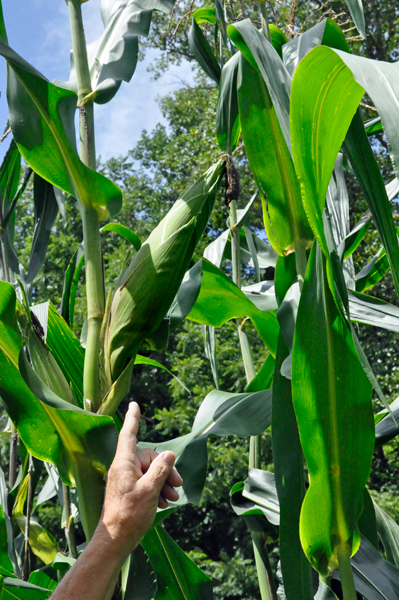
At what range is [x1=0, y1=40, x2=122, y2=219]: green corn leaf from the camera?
540mm

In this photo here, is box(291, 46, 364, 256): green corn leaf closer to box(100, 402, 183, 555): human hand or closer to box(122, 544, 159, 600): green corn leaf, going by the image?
box(100, 402, 183, 555): human hand

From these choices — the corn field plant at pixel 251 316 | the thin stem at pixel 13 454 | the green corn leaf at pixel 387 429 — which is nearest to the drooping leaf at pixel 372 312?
the corn field plant at pixel 251 316

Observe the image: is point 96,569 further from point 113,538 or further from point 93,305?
point 93,305

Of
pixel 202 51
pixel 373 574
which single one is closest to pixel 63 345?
pixel 373 574

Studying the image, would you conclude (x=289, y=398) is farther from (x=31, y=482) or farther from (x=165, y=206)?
(x=165, y=206)

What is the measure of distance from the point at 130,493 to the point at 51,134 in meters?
0.39

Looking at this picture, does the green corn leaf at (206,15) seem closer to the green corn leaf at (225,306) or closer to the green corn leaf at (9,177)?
the green corn leaf at (9,177)

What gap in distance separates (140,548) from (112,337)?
405 mm

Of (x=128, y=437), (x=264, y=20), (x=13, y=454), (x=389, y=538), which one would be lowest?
(x=389, y=538)

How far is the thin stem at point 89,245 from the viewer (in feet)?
1.61

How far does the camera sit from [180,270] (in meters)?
0.50

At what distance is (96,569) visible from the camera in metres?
0.44

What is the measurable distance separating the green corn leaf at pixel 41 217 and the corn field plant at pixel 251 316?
0.15 m

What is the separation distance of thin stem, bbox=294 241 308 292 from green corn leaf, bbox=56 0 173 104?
11.3 inches
